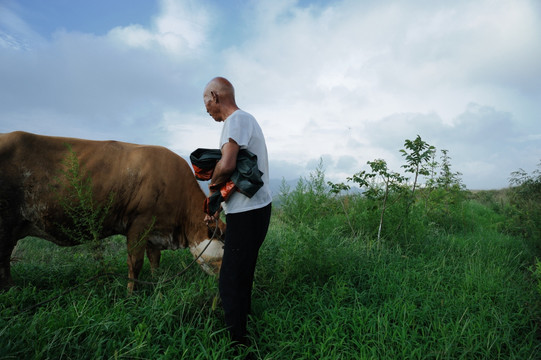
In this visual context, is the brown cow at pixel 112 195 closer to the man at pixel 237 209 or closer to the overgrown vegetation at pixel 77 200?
the overgrown vegetation at pixel 77 200

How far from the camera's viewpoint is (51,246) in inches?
231

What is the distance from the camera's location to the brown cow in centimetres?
334

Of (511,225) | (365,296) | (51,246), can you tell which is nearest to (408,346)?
(365,296)

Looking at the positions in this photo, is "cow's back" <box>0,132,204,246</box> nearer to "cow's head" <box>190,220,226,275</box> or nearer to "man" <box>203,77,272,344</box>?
"cow's head" <box>190,220,226,275</box>

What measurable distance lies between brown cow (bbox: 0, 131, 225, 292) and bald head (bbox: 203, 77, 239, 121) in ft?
4.30

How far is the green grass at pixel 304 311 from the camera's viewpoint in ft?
7.79

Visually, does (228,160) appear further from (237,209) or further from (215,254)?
(215,254)

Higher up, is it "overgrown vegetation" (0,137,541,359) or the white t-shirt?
the white t-shirt

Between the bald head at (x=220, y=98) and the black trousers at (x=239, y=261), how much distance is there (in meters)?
0.84

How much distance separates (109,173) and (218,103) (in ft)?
6.06

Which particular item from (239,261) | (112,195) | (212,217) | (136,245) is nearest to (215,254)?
(212,217)

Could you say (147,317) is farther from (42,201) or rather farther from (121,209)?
(42,201)

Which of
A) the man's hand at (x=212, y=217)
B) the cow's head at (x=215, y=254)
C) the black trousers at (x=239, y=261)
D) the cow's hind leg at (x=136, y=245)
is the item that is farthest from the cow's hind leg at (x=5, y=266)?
the black trousers at (x=239, y=261)

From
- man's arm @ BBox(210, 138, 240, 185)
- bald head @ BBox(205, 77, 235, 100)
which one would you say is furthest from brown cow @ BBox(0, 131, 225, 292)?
bald head @ BBox(205, 77, 235, 100)
